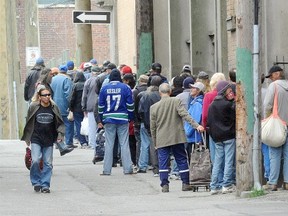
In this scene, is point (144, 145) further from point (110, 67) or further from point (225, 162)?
point (225, 162)

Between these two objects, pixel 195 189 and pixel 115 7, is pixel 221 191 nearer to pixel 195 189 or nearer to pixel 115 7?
pixel 195 189

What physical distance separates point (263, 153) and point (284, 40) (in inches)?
149

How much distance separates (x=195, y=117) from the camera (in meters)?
18.8

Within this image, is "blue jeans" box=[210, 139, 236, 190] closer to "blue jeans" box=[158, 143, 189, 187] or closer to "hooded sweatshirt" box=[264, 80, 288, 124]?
"hooded sweatshirt" box=[264, 80, 288, 124]

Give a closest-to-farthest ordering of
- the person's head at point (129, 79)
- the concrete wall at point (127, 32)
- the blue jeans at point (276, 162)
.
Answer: the blue jeans at point (276, 162) → the person's head at point (129, 79) → the concrete wall at point (127, 32)

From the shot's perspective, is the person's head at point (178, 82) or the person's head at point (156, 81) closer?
the person's head at point (178, 82)

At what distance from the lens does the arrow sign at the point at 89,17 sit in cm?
2753

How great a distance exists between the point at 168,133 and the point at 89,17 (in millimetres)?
9749

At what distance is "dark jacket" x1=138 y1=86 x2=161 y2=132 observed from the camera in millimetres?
20609

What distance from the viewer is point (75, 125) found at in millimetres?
27625

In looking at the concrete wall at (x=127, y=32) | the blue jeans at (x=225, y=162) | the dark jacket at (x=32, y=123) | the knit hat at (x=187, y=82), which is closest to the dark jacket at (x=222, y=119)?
the blue jeans at (x=225, y=162)

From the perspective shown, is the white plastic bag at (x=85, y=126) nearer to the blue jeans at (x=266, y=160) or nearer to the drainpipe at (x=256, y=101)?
the blue jeans at (x=266, y=160)

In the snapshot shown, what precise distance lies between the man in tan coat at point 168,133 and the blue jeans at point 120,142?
8.24 feet

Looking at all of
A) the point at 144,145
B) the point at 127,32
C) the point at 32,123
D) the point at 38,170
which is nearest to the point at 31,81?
the point at 144,145
